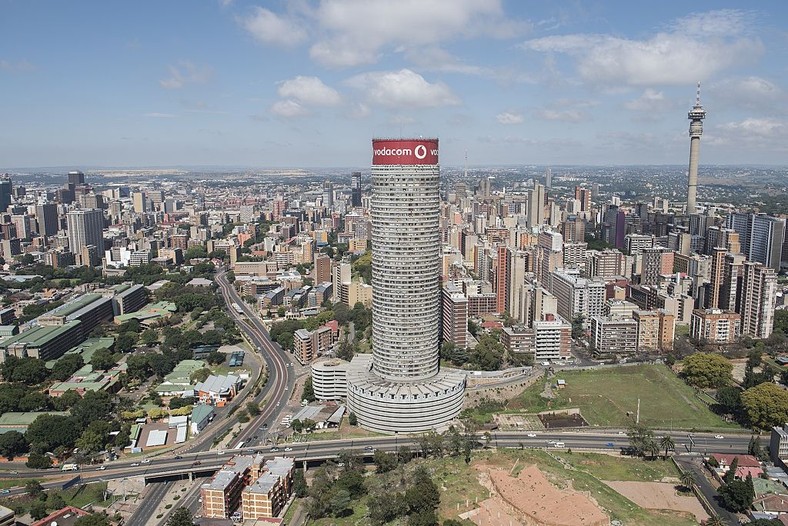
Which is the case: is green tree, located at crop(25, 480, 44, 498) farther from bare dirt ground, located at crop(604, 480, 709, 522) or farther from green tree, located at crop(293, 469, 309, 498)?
bare dirt ground, located at crop(604, 480, 709, 522)

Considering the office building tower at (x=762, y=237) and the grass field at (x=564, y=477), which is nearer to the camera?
the grass field at (x=564, y=477)

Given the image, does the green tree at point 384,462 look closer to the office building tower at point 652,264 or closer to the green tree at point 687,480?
the green tree at point 687,480

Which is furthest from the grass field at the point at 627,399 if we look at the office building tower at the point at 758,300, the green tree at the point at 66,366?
the green tree at the point at 66,366

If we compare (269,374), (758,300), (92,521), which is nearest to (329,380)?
(269,374)

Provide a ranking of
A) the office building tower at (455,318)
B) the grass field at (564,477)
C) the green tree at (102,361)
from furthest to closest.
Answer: the office building tower at (455,318) < the green tree at (102,361) < the grass field at (564,477)

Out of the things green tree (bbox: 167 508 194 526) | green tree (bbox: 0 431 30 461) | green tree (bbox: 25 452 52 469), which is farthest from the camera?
green tree (bbox: 0 431 30 461)

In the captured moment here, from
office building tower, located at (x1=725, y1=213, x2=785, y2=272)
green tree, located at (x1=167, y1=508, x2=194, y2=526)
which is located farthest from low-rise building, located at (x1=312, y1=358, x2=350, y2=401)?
office building tower, located at (x1=725, y1=213, x2=785, y2=272)
